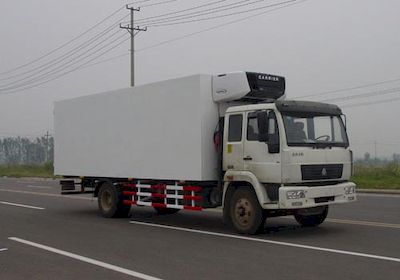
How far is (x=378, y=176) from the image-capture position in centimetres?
2823

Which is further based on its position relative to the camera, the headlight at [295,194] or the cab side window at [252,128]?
the cab side window at [252,128]

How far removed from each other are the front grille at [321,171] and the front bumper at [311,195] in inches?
7.7

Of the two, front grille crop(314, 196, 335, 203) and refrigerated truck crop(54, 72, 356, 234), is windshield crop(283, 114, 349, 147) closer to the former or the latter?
refrigerated truck crop(54, 72, 356, 234)

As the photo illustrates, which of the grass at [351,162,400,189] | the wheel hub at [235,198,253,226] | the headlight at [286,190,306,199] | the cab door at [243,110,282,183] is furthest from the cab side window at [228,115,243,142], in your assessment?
the grass at [351,162,400,189]

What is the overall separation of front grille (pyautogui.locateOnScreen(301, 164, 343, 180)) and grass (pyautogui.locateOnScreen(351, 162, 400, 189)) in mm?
14278

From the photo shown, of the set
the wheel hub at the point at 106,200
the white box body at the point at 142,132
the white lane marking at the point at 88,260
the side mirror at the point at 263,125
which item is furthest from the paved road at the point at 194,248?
the side mirror at the point at 263,125

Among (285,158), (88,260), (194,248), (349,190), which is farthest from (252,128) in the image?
(88,260)

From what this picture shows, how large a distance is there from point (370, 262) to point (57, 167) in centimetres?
1161

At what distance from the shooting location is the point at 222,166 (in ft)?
37.9

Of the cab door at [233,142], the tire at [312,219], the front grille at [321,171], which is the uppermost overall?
the cab door at [233,142]

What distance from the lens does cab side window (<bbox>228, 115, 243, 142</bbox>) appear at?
36.4 ft

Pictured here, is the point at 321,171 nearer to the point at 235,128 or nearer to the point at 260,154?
the point at 260,154

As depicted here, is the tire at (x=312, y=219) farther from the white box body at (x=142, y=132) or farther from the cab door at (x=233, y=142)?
the white box body at (x=142, y=132)

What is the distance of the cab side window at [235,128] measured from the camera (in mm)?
11094
